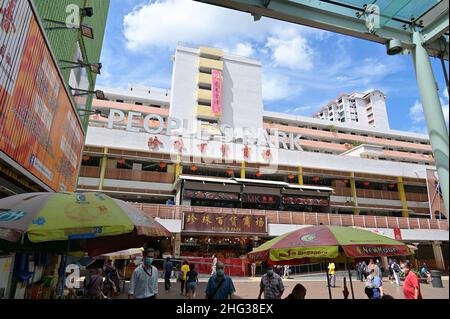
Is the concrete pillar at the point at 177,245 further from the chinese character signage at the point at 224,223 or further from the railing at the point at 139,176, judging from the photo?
the railing at the point at 139,176

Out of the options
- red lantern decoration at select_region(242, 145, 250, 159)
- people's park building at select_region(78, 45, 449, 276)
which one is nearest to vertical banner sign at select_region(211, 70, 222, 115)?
people's park building at select_region(78, 45, 449, 276)

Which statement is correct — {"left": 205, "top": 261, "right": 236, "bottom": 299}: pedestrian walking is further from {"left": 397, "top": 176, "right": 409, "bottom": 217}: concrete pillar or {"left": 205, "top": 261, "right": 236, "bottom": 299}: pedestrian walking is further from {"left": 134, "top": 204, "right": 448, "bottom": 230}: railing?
{"left": 397, "top": 176, "right": 409, "bottom": 217}: concrete pillar

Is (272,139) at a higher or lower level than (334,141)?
lower

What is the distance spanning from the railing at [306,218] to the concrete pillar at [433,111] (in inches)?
858

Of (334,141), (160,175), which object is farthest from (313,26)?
(334,141)

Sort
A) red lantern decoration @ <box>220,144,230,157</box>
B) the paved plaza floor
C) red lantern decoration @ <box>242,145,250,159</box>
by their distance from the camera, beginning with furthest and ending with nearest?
red lantern decoration @ <box>242,145,250,159</box> → red lantern decoration @ <box>220,144,230,157</box> → the paved plaza floor

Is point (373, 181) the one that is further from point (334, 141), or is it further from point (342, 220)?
point (334, 141)

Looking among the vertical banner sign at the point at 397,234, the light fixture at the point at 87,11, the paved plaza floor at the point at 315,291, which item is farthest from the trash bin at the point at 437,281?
the vertical banner sign at the point at 397,234

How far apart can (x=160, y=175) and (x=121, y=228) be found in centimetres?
2687

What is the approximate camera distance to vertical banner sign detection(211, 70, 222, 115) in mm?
42281

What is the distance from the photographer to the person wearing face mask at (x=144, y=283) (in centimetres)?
609

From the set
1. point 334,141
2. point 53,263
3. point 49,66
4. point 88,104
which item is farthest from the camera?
point 334,141

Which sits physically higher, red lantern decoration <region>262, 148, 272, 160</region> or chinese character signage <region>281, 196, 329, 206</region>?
red lantern decoration <region>262, 148, 272, 160</region>

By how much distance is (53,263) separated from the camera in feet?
41.3
